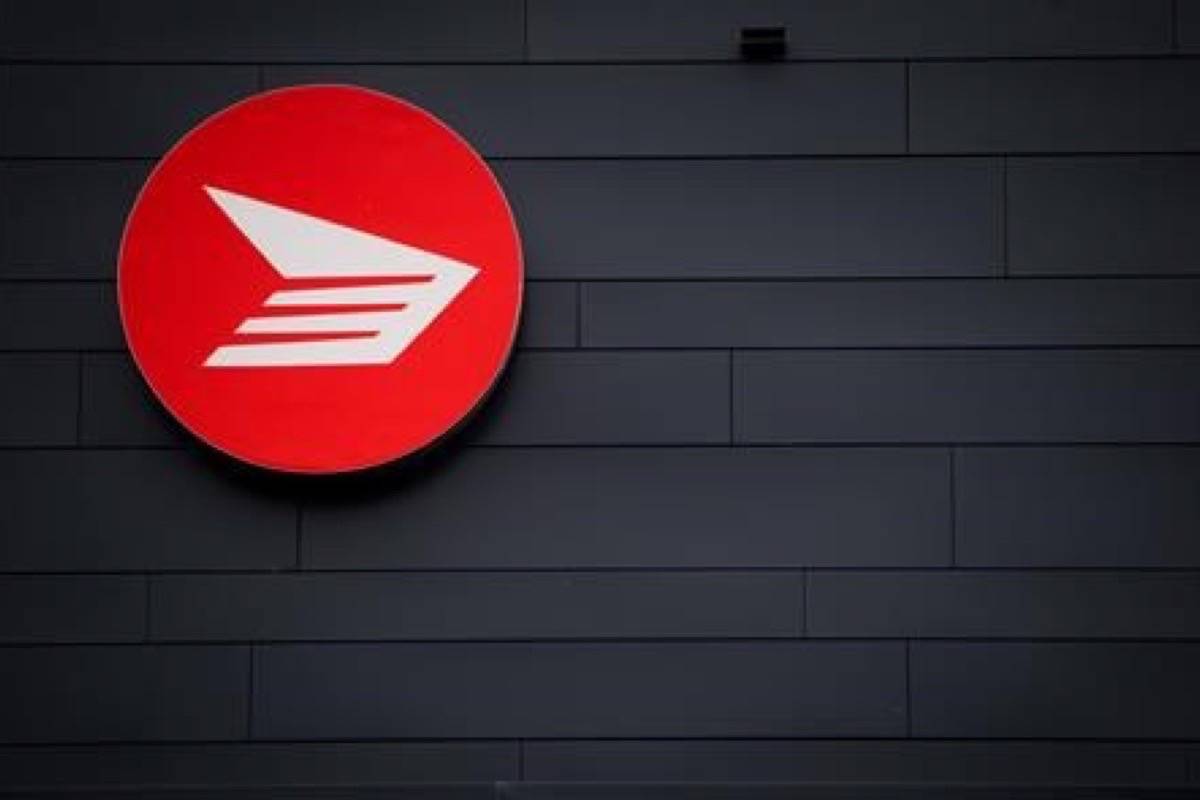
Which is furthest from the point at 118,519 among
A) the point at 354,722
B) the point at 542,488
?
the point at 542,488

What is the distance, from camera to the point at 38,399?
4.03 meters

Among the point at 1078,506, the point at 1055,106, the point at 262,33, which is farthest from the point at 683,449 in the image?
the point at 262,33

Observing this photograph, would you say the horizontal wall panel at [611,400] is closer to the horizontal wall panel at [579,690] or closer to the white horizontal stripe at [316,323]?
the white horizontal stripe at [316,323]

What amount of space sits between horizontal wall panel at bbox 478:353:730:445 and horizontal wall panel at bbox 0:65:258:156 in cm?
102

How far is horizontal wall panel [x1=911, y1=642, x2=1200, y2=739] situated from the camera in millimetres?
3916

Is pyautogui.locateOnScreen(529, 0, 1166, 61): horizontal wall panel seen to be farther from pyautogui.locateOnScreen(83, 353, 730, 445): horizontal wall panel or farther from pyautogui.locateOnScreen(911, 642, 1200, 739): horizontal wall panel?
pyautogui.locateOnScreen(911, 642, 1200, 739): horizontal wall panel

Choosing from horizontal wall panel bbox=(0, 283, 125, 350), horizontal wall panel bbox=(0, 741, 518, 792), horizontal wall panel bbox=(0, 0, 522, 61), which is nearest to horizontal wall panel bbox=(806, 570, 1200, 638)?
horizontal wall panel bbox=(0, 741, 518, 792)

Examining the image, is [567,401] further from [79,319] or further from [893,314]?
[79,319]

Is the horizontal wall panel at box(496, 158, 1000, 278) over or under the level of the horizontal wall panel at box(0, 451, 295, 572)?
over

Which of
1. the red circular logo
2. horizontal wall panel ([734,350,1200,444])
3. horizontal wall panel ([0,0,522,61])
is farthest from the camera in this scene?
horizontal wall panel ([0,0,522,61])

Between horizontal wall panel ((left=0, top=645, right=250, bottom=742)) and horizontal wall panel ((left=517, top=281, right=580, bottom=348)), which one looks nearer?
horizontal wall panel ((left=0, top=645, right=250, bottom=742))

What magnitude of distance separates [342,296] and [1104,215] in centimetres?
188

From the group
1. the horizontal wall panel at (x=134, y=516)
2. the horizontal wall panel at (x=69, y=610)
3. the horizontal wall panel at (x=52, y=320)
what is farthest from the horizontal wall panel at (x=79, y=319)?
the horizontal wall panel at (x=69, y=610)

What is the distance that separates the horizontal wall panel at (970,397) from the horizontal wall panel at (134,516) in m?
1.21
